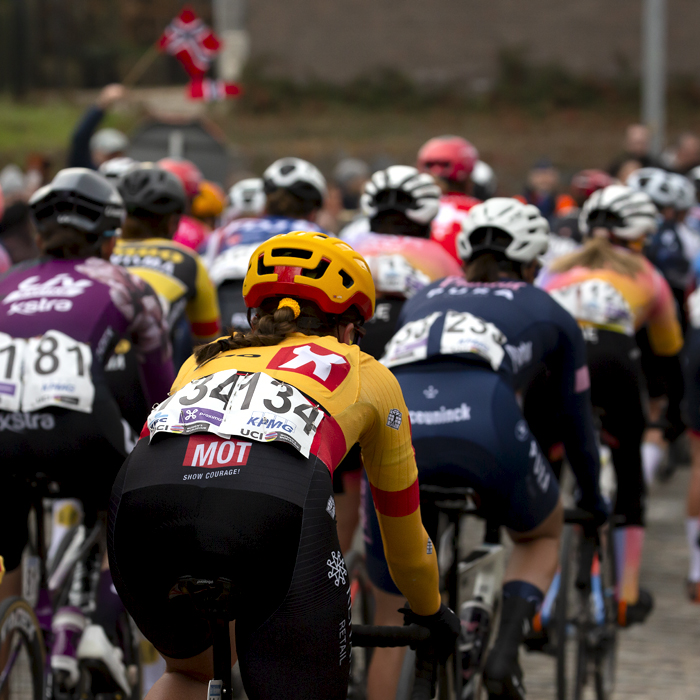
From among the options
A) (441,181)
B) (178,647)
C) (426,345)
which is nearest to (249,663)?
(178,647)

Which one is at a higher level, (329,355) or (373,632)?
(329,355)

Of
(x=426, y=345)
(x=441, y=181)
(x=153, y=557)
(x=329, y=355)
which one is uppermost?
(x=441, y=181)

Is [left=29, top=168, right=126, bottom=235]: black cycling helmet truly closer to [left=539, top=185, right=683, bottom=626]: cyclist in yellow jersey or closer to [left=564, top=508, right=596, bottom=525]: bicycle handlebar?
[left=564, top=508, right=596, bottom=525]: bicycle handlebar

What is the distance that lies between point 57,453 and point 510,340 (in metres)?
1.73

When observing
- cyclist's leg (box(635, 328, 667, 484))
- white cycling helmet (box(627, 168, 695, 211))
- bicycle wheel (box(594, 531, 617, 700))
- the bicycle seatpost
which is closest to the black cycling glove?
the bicycle seatpost

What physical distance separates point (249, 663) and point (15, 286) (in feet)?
7.06

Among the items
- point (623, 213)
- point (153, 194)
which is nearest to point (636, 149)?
point (623, 213)

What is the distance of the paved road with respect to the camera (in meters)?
5.93

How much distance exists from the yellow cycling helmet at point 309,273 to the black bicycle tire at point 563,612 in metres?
2.26

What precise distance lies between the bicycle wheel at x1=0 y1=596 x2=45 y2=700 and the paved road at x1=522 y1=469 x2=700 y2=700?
2657mm

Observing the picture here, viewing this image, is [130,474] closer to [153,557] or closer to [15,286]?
[153,557]

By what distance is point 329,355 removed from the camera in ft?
10.00

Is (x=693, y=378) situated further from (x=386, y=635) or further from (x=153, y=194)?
(x=386, y=635)

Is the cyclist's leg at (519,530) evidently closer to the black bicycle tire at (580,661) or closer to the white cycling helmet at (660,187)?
the black bicycle tire at (580,661)
